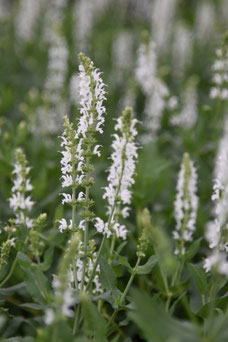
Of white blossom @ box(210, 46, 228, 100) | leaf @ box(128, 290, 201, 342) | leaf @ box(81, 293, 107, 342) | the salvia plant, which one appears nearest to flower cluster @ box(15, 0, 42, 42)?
the salvia plant

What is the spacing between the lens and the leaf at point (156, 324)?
4.97 ft

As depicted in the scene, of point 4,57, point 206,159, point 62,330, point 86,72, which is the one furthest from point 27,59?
point 62,330

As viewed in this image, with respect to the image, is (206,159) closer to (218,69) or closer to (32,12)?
(218,69)

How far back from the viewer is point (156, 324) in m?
1.56

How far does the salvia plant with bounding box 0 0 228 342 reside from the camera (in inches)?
78.7

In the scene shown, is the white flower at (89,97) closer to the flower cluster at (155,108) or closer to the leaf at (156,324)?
the leaf at (156,324)

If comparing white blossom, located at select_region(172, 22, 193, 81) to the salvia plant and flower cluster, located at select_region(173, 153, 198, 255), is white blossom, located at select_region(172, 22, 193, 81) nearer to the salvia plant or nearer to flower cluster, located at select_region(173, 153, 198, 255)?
the salvia plant

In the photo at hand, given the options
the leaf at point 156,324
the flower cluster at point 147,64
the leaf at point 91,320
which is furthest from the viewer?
the flower cluster at point 147,64

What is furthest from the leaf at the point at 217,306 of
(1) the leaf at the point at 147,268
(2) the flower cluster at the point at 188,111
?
(2) the flower cluster at the point at 188,111

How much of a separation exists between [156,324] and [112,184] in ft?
2.50

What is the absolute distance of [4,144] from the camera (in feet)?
12.0

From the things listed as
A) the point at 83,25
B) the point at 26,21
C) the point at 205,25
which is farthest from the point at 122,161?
the point at 205,25

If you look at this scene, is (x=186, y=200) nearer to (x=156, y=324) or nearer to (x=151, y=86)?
(x=156, y=324)

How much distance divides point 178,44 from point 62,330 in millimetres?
5603
